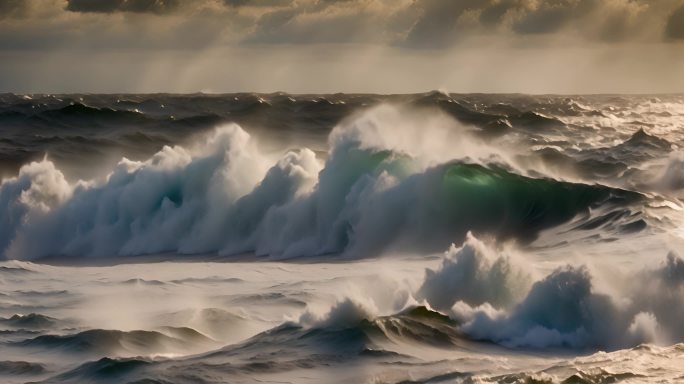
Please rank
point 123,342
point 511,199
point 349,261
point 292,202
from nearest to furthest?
point 123,342, point 349,261, point 511,199, point 292,202

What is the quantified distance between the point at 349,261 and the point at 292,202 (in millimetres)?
3606

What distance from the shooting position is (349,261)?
1672cm

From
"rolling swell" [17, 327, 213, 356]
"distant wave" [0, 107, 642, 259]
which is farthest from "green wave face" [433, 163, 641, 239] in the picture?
"rolling swell" [17, 327, 213, 356]

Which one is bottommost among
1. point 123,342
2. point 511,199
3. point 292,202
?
point 123,342

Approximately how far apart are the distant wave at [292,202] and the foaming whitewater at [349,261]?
52mm

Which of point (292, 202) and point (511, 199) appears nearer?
point (511, 199)

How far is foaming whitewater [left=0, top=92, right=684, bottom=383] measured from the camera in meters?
9.62

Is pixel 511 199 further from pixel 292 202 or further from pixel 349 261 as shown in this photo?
pixel 349 261

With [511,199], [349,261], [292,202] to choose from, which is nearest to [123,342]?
[349,261]

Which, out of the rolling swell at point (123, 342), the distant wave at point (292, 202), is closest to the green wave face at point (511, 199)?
the distant wave at point (292, 202)

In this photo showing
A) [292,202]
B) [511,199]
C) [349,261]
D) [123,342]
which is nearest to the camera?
[123,342]

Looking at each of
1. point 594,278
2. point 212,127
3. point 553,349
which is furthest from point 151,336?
point 212,127

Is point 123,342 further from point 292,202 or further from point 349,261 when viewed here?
point 292,202

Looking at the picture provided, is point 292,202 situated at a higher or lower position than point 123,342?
higher
